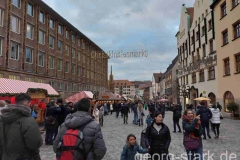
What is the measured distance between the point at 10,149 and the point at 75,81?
40.6 meters

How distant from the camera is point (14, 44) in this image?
25.0m

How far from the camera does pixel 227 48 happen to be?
77.3 feet

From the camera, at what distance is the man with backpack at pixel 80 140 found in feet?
10.2

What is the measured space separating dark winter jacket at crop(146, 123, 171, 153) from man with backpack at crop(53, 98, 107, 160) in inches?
73.2

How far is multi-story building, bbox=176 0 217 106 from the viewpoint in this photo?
94.7 ft

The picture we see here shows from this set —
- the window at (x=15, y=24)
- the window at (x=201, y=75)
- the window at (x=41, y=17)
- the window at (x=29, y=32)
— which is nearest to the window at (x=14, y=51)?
the window at (x=15, y=24)

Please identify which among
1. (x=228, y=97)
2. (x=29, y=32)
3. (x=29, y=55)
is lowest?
(x=228, y=97)

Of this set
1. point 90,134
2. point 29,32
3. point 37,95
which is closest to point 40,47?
point 29,32

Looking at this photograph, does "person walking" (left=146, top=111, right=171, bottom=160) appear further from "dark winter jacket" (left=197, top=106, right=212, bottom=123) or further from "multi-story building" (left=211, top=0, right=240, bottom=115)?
"multi-story building" (left=211, top=0, right=240, bottom=115)

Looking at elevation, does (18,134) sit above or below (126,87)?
below

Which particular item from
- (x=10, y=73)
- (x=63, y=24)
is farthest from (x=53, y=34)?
(x=10, y=73)

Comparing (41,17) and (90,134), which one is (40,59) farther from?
(90,134)

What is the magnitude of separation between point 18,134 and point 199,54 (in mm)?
34044

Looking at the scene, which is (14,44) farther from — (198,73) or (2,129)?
(198,73)
